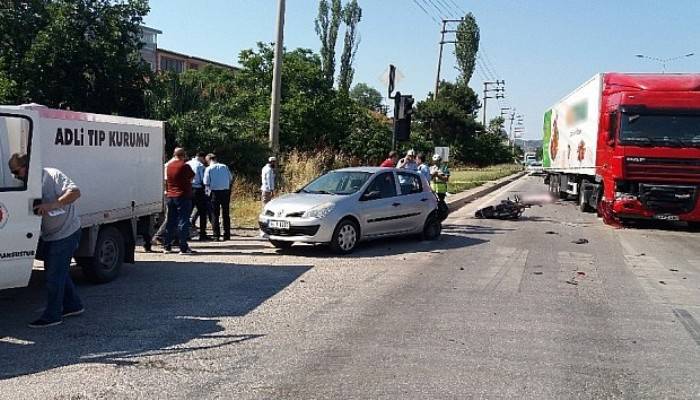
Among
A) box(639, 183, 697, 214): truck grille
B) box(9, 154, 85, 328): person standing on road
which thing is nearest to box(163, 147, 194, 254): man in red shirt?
box(9, 154, 85, 328): person standing on road

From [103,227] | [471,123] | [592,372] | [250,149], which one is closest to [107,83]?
[250,149]

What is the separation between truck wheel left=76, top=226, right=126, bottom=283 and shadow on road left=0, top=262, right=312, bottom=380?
0.43ft

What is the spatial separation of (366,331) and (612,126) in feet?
38.0

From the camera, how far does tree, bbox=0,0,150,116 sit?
16922 mm

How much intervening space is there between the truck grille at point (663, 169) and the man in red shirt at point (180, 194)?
380 inches

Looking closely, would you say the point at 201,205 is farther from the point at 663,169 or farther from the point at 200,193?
the point at 663,169

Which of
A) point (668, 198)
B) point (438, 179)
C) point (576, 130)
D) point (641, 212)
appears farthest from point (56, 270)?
point (576, 130)

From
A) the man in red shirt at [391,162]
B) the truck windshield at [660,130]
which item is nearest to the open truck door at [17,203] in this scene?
the man in red shirt at [391,162]

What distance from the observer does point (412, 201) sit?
41.2 ft

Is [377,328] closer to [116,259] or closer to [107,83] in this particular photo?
[116,259]

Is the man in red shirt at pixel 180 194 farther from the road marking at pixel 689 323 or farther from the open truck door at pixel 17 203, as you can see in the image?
the road marking at pixel 689 323

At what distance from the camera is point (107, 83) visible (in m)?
17.8

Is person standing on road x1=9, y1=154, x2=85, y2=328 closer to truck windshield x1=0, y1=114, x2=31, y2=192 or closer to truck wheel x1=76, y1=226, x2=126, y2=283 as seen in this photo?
truck windshield x1=0, y1=114, x2=31, y2=192

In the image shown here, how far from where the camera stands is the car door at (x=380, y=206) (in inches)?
455
